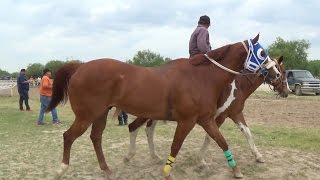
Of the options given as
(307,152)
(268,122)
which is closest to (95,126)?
(307,152)

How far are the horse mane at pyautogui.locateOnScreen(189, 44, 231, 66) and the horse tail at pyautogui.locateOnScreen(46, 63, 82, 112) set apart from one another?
174 centimetres

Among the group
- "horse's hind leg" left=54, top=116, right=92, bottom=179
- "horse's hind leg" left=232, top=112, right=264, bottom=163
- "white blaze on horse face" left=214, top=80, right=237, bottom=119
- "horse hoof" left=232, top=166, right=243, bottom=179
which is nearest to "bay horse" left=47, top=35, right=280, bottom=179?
"horse's hind leg" left=54, top=116, right=92, bottom=179

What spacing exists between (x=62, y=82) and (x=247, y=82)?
9.75 feet

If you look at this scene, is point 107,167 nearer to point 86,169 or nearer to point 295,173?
point 86,169

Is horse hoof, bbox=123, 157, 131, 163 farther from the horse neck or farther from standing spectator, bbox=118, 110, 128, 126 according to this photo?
standing spectator, bbox=118, 110, 128, 126

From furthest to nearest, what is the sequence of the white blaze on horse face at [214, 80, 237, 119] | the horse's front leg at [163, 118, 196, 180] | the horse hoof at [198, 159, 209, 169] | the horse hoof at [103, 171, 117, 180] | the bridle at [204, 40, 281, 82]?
the horse hoof at [198, 159, 209, 169] < the white blaze on horse face at [214, 80, 237, 119] < the horse hoof at [103, 171, 117, 180] < the bridle at [204, 40, 281, 82] < the horse's front leg at [163, 118, 196, 180]

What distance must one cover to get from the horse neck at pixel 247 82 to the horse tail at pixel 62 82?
2.59m

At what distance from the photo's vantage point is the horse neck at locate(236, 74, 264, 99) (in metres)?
7.15

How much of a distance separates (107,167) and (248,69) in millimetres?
2612

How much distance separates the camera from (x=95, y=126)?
6.79 meters

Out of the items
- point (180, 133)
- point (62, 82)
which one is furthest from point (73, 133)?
point (180, 133)

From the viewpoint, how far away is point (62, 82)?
6.75 m

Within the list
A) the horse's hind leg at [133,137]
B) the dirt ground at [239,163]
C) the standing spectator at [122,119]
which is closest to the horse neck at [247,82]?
the dirt ground at [239,163]

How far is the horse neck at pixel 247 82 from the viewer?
7148 mm
